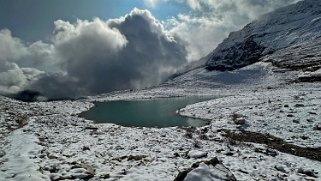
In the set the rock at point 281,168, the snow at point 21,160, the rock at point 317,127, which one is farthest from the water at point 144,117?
the rock at point 281,168

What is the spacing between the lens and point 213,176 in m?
14.7

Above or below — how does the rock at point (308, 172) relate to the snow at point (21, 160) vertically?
below

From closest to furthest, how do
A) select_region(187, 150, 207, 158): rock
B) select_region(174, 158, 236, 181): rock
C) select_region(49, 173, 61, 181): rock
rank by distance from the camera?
select_region(174, 158, 236, 181): rock
select_region(49, 173, 61, 181): rock
select_region(187, 150, 207, 158): rock

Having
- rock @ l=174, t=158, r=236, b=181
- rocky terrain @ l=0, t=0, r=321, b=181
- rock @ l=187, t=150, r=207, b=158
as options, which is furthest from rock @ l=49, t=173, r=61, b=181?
rock @ l=187, t=150, r=207, b=158

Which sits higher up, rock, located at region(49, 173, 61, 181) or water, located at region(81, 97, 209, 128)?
water, located at region(81, 97, 209, 128)

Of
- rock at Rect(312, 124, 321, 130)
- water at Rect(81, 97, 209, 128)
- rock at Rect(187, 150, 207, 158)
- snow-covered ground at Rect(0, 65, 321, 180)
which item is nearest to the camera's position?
snow-covered ground at Rect(0, 65, 321, 180)

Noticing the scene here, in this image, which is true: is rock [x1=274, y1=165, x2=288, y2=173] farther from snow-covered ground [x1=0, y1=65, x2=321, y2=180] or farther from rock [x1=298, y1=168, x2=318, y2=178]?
rock [x1=298, y1=168, x2=318, y2=178]

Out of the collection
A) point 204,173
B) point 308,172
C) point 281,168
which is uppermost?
point 204,173

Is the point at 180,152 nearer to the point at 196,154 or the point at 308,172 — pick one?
the point at 196,154

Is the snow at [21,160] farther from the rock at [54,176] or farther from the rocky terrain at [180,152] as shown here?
the rock at [54,176]

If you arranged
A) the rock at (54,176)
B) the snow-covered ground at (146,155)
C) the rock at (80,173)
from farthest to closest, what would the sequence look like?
1. the snow-covered ground at (146,155)
2. the rock at (80,173)
3. the rock at (54,176)

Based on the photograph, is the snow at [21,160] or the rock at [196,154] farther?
the rock at [196,154]

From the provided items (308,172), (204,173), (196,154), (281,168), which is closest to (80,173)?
(204,173)

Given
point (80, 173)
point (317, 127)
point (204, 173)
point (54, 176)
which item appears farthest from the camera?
point (317, 127)
